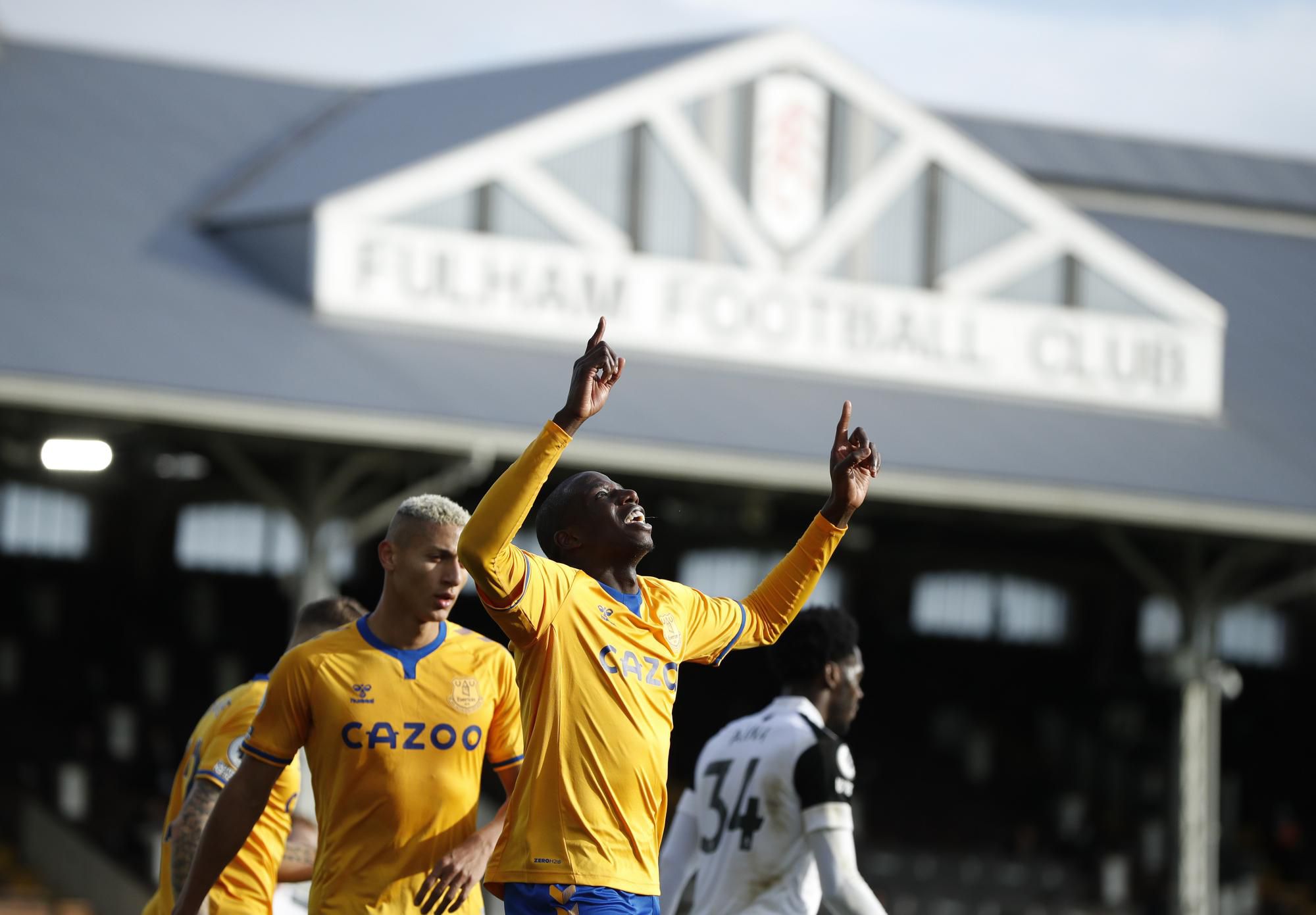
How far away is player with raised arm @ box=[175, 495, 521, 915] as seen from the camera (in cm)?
516

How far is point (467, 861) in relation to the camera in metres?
5.17

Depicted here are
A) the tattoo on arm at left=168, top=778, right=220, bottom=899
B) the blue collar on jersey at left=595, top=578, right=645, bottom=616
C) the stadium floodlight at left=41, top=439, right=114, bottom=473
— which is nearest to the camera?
the blue collar on jersey at left=595, top=578, right=645, bottom=616

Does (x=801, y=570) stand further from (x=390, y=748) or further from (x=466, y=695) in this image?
(x=390, y=748)

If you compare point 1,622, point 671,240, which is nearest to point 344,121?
point 671,240

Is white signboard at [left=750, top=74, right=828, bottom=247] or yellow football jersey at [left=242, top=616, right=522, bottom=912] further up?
white signboard at [left=750, top=74, right=828, bottom=247]

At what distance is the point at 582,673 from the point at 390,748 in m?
0.63

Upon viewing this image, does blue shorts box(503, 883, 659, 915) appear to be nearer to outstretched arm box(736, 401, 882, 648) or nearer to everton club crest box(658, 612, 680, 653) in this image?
everton club crest box(658, 612, 680, 653)

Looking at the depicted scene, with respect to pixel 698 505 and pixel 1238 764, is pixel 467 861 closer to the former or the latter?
pixel 698 505

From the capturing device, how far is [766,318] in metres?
17.9

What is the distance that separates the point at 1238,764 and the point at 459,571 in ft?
80.4

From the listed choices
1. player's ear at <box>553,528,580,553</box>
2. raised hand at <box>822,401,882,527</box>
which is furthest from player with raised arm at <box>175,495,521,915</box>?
raised hand at <box>822,401,882,527</box>

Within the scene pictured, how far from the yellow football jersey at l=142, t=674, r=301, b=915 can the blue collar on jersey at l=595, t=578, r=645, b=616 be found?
1.28 meters

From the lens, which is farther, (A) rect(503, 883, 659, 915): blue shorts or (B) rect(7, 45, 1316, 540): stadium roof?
(B) rect(7, 45, 1316, 540): stadium roof

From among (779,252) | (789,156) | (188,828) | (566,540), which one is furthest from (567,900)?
(789,156)
